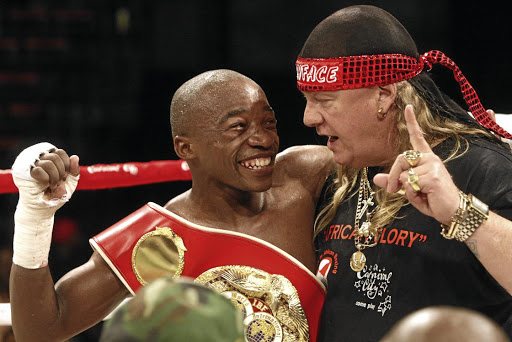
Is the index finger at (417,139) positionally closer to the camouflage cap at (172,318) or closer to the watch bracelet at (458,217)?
the watch bracelet at (458,217)

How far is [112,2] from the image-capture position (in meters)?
4.82

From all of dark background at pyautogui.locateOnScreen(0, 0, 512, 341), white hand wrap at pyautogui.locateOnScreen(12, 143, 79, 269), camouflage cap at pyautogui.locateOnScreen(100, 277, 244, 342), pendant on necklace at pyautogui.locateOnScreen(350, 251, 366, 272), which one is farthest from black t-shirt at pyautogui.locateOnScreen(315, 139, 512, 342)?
dark background at pyautogui.locateOnScreen(0, 0, 512, 341)

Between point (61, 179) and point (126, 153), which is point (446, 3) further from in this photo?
point (61, 179)

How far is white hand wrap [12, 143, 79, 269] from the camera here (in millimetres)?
1542

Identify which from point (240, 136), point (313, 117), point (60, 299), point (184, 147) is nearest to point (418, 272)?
point (313, 117)

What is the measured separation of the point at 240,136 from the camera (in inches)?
69.7

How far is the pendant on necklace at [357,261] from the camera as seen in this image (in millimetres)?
1662

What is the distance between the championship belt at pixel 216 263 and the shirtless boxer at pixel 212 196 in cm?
5

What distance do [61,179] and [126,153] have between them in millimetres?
2970

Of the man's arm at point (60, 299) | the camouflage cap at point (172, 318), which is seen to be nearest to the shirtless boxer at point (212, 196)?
the man's arm at point (60, 299)

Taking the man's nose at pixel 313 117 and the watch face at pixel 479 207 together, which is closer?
the watch face at pixel 479 207

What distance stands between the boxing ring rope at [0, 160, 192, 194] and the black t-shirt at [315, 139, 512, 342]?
0.71m

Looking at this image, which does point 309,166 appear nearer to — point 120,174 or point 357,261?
point 357,261

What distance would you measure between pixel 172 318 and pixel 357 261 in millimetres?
1132
